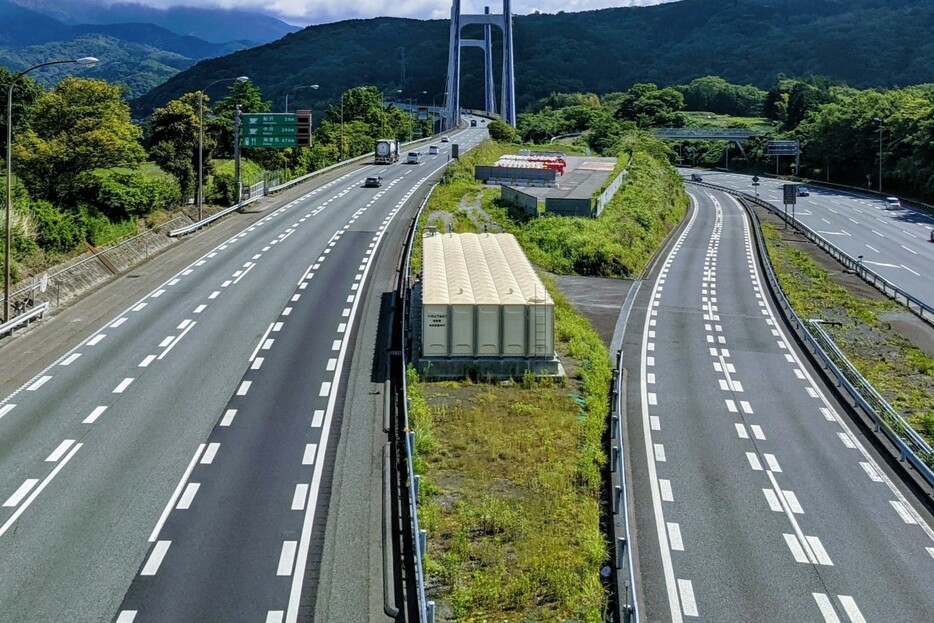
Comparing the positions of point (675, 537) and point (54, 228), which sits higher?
point (54, 228)

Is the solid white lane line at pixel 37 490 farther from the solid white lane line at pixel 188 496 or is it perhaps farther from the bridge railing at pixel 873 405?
the bridge railing at pixel 873 405

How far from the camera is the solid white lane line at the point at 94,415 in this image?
22.9 meters

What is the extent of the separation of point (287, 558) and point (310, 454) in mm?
4797

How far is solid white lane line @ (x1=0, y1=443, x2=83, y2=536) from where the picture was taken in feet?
57.5

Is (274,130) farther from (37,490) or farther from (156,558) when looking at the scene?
(156,558)

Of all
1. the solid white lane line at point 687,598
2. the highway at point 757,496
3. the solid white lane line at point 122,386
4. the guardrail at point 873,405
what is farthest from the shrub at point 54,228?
the solid white lane line at point 687,598

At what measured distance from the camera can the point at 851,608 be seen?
1598 cm

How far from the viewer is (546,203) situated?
190 feet

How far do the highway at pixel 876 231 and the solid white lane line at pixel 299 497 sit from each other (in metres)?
43.0

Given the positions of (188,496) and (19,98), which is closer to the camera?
(188,496)

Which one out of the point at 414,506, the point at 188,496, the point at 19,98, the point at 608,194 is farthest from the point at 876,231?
the point at 188,496

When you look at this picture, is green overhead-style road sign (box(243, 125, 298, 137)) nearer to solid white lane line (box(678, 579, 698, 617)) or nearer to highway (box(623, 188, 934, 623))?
highway (box(623, 188, 934, 623))

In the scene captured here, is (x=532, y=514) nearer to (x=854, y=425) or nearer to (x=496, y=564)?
(x=496, y=564)

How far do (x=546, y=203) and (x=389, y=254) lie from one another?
16.6 m
